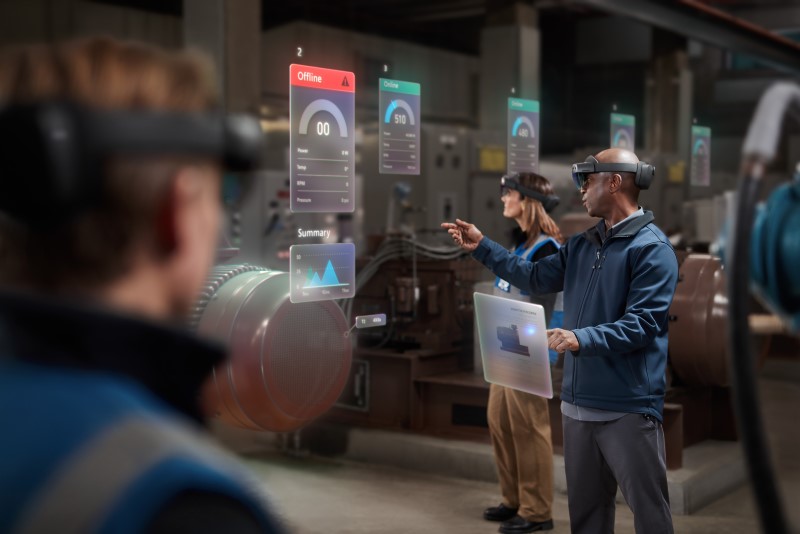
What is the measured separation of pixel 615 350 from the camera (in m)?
3.38

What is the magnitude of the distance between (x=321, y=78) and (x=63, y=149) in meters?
3.53

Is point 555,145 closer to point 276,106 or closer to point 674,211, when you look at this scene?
point 276,106

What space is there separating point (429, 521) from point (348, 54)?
410 inches

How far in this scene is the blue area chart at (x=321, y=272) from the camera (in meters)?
4.16

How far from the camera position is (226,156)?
1063 millimetres

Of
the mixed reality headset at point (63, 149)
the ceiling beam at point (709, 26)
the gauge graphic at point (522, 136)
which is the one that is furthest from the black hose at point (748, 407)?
the ceiling beam at point (709, 26)

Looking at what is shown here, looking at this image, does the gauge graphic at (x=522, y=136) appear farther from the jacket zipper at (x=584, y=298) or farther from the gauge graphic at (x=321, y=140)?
the jacket zipper at (x=584, y=298)

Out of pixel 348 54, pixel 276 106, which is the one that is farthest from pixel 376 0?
pixel 276 106

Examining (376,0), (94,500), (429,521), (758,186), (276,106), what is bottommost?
(429,521)

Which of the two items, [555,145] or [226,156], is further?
[555,145]

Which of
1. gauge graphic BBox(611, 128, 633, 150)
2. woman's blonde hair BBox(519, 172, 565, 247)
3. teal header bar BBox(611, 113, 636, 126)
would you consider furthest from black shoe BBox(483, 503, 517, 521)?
teal header bar BBox(611, 113, 636, 126)

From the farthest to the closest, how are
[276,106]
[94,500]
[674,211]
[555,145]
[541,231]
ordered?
[555,145]
[276,106]
[674,211]
[541,231]
[94,500]

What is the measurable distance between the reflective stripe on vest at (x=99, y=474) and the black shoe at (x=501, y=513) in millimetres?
4407

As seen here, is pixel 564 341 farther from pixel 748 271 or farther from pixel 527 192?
pixel 748 271
